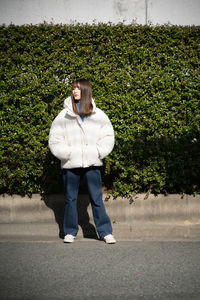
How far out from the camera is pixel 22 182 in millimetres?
4891

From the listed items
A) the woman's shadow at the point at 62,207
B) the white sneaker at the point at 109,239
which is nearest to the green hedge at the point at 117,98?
the woman's shadow at the point at 62,207

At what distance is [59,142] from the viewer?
4176 millimetres

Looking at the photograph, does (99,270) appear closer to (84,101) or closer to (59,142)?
(59,142)

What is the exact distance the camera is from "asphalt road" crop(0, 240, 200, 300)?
9.26 ft

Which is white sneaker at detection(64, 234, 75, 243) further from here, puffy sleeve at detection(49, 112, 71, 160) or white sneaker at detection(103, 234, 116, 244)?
puffy sleeve at detection(49, 112, 71, 160)

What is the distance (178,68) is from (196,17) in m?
2.82

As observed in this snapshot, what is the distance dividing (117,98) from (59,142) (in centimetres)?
120

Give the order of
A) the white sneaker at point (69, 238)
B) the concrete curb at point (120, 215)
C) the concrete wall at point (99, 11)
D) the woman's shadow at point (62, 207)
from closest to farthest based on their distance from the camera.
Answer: the white sneaker at point (69, 238) → the concrete curb at point (120, 215) → the woman's shadow at point (62, 207) → the concrete wall at point (99, 11)

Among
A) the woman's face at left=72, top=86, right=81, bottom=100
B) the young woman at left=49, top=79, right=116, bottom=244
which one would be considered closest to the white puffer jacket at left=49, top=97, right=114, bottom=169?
the young woman at left=49, top=79, right=116, bottom=244

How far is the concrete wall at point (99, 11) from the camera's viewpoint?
693 centimetres

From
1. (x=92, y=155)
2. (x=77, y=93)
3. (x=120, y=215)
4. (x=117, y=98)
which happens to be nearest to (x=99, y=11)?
(x=117, y=98)

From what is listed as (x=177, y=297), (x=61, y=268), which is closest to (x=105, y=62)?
(x=61, y=268)

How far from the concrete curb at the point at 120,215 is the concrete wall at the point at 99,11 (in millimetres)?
4069

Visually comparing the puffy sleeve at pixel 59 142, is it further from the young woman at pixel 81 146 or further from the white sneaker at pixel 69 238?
the white sneaker at pixel 69 238
